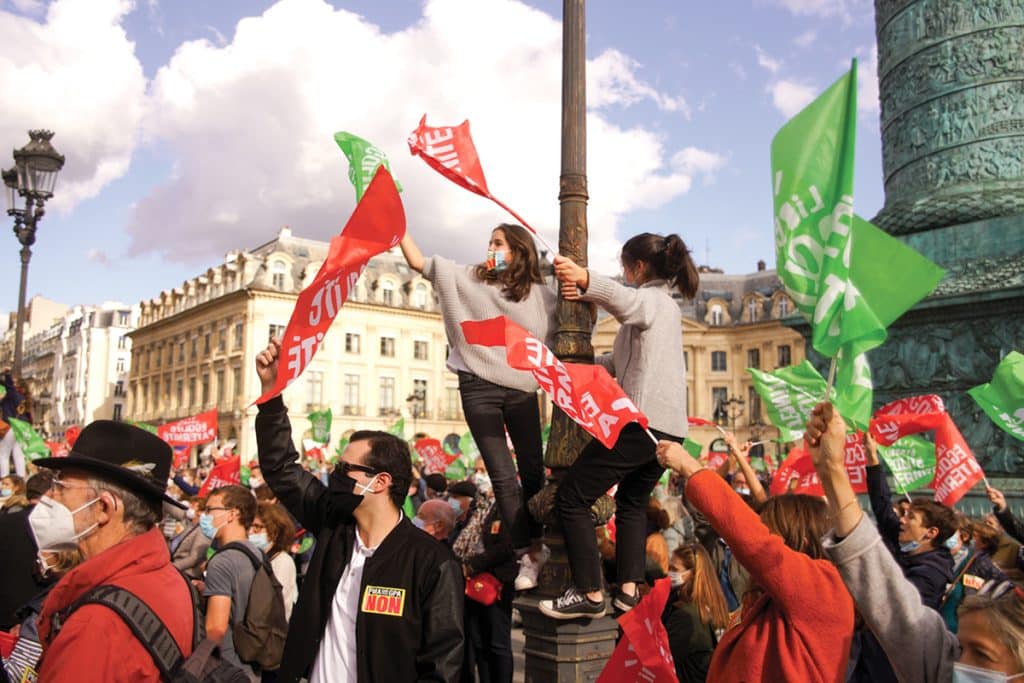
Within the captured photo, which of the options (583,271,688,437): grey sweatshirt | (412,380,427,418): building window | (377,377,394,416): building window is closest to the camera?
(583,271,688,437): grey sweatshirt

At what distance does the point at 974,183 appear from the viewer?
10898 millimetres

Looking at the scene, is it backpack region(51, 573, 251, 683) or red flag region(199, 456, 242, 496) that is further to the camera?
red flag region(199, 456, 242, 496)

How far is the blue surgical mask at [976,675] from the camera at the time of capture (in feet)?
7.04

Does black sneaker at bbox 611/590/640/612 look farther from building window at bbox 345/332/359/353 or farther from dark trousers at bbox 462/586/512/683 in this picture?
building window at bbox 345/332/359/353

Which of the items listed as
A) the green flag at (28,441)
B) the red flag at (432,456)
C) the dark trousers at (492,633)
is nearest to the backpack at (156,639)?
the dark trousers at (492,633)

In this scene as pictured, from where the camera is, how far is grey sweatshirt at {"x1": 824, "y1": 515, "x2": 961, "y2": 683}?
234 centimetres

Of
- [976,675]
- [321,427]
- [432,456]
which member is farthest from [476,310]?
[321,427]

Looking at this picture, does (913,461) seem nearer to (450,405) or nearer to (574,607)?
(574,607)

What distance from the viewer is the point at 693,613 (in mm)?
4730

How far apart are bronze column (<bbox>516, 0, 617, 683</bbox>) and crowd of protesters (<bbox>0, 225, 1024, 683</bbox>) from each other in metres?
0.12

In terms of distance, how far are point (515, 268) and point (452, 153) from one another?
65cm

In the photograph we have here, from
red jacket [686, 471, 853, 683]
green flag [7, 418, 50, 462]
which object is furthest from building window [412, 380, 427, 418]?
red jacket [686, 471, 853, 683]

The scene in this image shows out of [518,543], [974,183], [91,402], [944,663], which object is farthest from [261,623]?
[91,402]

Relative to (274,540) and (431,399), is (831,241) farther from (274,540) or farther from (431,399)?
(431,399)
